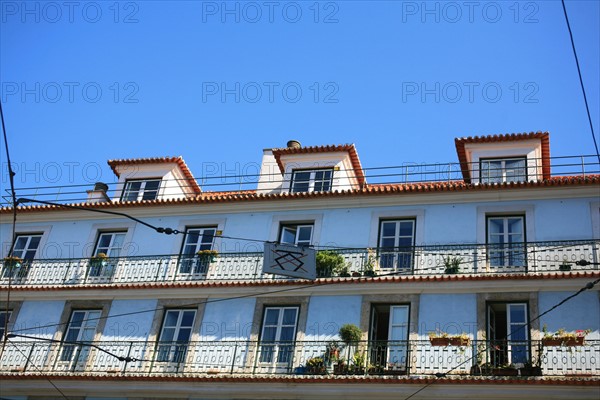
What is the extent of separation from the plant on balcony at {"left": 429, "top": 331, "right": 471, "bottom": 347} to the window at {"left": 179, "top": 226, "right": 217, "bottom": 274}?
7.31 m

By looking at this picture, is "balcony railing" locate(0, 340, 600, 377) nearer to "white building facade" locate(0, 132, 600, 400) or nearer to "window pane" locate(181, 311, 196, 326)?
"white building facade" locate(0, 132, 600, 400)

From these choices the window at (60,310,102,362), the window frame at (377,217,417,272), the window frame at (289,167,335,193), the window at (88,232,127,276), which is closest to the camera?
the window frame at (377,217,417,272)

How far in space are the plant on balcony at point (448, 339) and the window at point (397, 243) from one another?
2454mm

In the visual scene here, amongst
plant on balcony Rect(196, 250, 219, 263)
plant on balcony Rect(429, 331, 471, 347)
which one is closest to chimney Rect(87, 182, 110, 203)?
plant on balcony Rect(196, 250, 219, 263)

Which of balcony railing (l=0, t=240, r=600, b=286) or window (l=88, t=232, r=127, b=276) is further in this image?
window (l=88, t=232, r=127, b=276)

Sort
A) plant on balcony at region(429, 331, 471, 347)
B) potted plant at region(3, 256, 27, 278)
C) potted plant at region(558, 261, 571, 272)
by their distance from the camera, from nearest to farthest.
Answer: plant on balcony at region(429, 331, 471, 347)
potted plant at region(558, 261, 571, 272)
potted plant at region(3, 256, 27, 278)

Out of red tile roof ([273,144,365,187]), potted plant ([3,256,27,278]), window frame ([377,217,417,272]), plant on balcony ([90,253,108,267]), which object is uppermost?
red tile roof ([273,144,365,187])

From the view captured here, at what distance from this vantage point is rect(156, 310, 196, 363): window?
23625 millimetres

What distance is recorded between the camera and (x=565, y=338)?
20.3 meters

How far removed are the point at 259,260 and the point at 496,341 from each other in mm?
7283

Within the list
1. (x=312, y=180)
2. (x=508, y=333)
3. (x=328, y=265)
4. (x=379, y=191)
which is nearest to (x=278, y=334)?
(x=328, y=265)

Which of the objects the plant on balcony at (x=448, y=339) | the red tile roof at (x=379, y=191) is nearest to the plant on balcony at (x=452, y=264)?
the plant on balcony at (x=448, y=339)

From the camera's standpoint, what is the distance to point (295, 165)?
27219mm

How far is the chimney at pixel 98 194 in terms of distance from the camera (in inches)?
1152
